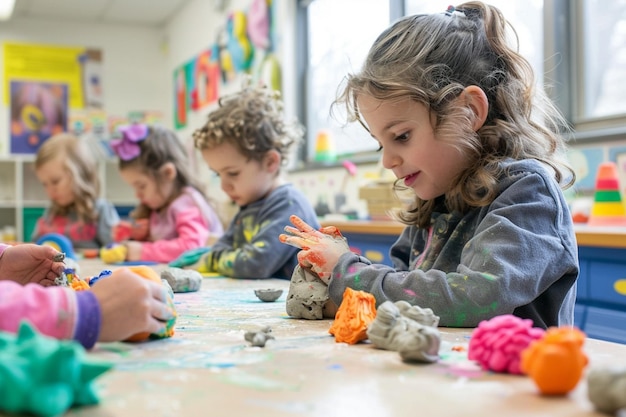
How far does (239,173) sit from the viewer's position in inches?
69.7

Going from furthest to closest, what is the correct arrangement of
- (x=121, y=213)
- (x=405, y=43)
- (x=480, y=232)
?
(x=121, y=213) → (x=405, y=43) → (x=480, y=232)

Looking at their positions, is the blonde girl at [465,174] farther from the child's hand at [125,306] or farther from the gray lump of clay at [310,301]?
the child's hand at [125,306]

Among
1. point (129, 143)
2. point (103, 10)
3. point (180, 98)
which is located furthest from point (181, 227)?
point (103, 10)

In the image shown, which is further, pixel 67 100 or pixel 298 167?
pixel 67 100

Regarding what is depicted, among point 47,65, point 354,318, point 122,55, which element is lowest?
point 354,318

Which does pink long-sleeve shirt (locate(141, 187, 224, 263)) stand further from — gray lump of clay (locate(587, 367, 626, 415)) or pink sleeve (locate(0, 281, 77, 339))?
gray lump of clay (locate(587, 367, 626, 415))

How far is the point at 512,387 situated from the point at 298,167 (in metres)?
3.31

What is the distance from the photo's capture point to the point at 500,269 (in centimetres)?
80

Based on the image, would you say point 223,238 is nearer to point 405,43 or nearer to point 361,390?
point 405,43

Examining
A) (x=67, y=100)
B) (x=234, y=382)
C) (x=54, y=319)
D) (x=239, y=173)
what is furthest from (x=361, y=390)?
(x=67, y=100)

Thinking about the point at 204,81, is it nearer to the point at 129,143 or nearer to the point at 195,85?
the point at 195,85

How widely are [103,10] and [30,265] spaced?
4921 mm

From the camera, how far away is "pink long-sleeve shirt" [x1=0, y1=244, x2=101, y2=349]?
0.57 metres

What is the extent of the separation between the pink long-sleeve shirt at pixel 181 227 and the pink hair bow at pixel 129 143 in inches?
8.8
